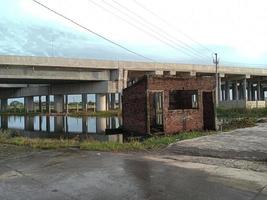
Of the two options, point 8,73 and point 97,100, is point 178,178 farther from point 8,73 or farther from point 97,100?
point 97,100

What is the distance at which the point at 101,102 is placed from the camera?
6750cm

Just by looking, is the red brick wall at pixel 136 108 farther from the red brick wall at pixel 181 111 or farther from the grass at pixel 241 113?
the grass at pixel 241 113

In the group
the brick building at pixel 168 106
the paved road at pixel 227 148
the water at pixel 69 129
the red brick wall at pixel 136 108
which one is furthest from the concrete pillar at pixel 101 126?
the paved road at pixel 227 148

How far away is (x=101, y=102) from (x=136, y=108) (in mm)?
43419

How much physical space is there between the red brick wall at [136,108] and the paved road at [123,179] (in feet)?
33.9

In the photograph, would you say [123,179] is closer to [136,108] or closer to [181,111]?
[181,111]

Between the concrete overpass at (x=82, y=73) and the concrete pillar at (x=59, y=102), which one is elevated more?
the concrete overpass at (x=82, y=73)

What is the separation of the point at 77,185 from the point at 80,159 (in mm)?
3913

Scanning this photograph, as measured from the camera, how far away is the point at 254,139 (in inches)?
659

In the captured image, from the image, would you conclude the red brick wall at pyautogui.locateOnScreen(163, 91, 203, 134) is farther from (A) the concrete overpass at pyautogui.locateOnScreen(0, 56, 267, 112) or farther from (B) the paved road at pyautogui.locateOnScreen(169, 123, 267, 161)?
(A) the concrete overpass at pyautogui.locateOnScreen(0, 56, 267, 112)

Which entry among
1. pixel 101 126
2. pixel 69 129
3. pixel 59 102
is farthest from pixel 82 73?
pixel 69 129

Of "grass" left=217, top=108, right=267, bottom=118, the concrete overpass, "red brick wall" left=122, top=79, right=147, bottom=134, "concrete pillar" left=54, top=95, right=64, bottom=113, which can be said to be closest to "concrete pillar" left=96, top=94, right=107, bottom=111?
the concrete overpass

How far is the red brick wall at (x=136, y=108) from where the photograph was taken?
75.2ft

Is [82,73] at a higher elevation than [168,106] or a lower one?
higher
